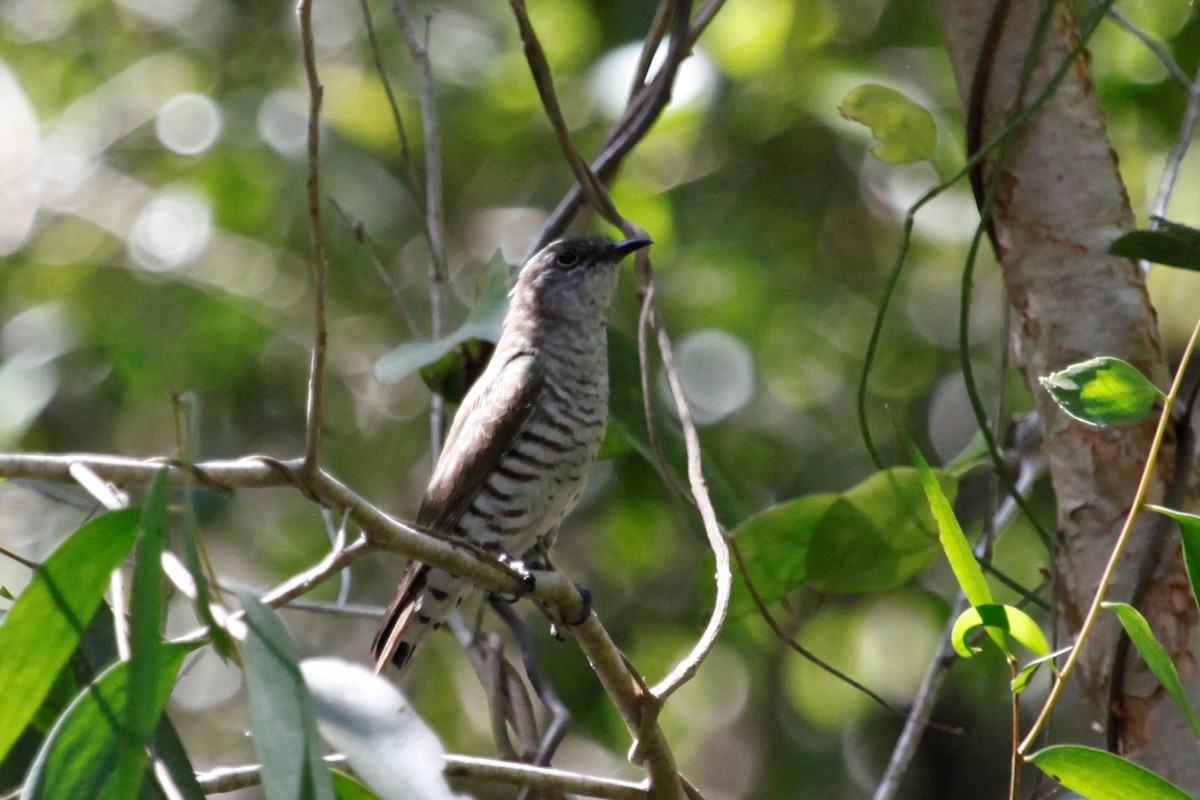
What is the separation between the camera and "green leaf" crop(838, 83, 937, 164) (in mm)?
2691

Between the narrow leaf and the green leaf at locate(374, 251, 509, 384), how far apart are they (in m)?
1.40

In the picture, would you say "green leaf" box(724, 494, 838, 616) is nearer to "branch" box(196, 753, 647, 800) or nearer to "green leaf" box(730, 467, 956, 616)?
"green leaf" box(730, 467, 956, 616)

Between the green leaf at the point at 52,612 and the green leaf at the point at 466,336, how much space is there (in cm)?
129

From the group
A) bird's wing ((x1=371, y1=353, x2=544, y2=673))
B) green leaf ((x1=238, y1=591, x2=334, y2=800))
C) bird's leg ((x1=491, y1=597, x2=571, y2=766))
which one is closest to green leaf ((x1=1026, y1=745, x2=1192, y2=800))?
green leaf ((x1=238, y1=591, x2=334, y2=800))

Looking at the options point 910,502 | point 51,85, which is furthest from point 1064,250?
point 51,85

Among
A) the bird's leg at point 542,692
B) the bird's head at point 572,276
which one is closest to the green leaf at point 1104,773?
the bird's leg at point 542,692

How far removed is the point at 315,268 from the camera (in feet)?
4.96

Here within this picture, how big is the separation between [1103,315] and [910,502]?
57 centimetres

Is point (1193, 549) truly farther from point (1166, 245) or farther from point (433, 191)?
point (433, 191)

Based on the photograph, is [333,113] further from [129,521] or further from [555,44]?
[129,521]

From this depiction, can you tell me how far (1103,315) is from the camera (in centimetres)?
244

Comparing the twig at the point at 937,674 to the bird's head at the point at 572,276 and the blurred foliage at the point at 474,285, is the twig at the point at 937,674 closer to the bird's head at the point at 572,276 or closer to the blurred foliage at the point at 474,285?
the bird's head at the point at 572,276

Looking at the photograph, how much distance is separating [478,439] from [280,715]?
2.19 metres

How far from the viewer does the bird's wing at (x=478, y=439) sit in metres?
3.46
